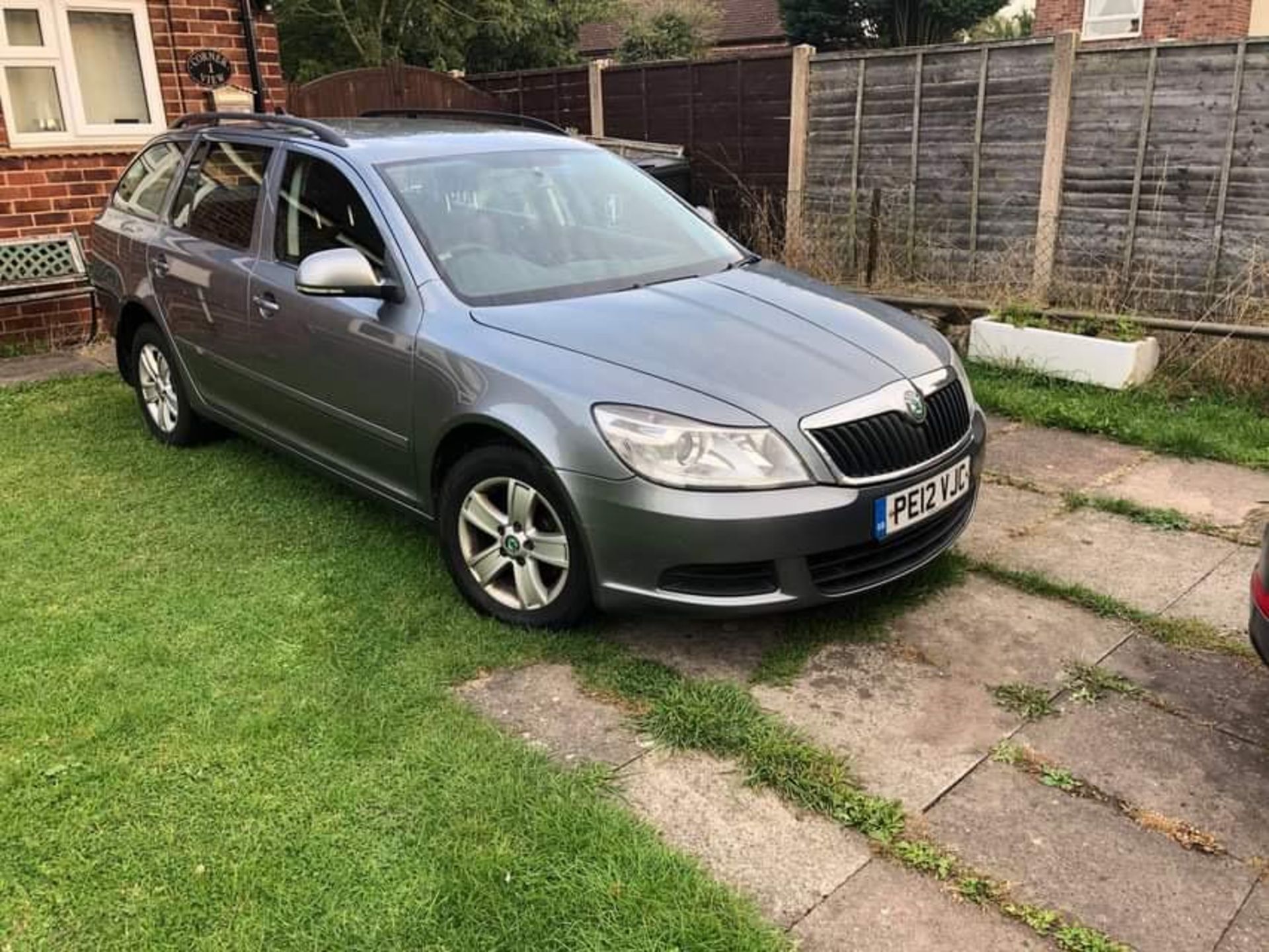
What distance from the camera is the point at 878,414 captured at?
3.30 metres

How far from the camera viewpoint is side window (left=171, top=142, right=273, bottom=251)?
462 cm

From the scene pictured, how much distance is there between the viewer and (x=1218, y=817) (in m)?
2.65

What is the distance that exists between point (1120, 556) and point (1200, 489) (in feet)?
3.26

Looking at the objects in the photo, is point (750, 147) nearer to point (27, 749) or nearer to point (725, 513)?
point (725, 513)

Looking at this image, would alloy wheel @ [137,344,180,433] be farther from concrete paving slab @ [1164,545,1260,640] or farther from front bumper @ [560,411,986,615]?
concrete paving slab @ [1164,545,1260,640]

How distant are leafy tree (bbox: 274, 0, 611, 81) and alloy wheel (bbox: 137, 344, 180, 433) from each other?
16112 millimetres

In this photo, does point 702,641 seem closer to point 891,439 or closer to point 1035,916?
point 891,439

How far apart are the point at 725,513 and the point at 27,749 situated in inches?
81.2

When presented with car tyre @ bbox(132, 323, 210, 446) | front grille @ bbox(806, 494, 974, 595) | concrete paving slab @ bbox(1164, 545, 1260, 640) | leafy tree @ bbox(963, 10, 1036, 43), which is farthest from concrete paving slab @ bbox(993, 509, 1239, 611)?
leafy tree @ bbox(963, 10, 1036, 43)

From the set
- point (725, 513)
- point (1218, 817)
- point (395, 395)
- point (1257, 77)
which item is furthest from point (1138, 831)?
point (1257, 77)

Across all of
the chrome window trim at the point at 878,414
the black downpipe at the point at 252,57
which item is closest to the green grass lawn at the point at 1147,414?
the chrome window trim at the point at 878,414

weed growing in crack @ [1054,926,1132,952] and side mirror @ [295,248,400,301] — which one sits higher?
side mirror @ [295,248,400,301]

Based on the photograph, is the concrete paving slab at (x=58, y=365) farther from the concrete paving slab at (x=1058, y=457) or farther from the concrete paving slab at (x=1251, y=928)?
the concrete paving slab at (x=1251, y=928)

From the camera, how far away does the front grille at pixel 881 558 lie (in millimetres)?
3242
